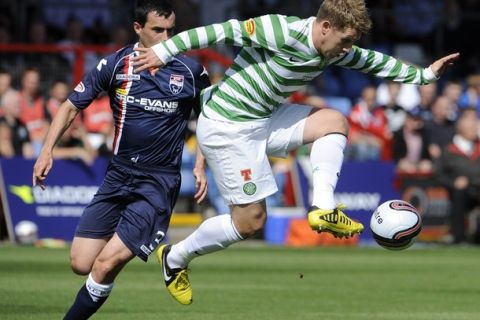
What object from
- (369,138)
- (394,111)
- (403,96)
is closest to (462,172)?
(369,138)

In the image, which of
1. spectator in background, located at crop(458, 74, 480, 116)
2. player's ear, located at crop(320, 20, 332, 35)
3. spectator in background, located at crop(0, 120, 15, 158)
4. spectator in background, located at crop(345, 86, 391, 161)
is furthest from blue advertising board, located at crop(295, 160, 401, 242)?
player's ear, located at crop(320, 20, 332, 35)

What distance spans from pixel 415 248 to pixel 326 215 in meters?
12.4

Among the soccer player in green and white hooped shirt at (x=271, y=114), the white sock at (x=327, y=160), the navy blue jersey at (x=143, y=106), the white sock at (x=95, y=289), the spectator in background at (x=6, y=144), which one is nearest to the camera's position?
the soccer player in green and white hooped shirt at (x=271, y=114)

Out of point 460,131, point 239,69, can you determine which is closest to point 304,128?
point 239,69

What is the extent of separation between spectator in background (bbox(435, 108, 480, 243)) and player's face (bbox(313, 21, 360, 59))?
1279 centimetres

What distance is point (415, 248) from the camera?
20984mm

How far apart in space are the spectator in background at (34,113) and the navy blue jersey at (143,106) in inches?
415

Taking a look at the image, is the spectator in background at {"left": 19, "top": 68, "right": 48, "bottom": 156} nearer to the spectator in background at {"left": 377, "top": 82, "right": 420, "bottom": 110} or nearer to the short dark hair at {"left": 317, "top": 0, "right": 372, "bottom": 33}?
the spectator in background at {"left": 377, "top": 82, "right": 420, "bottom": 110}

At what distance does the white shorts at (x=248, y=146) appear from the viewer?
367 inches

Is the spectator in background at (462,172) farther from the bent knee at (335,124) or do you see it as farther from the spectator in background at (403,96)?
the bent knee at (335,124)

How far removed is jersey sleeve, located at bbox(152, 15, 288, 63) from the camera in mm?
8555

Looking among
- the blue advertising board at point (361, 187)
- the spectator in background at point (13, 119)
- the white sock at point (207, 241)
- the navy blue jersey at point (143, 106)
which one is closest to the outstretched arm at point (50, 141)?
the navy blue jersey at point (143, 106)

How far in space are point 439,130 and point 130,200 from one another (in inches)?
538

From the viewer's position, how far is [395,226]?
9383 millimetres
